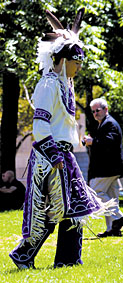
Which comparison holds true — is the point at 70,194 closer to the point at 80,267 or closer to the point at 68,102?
the point at 80,267

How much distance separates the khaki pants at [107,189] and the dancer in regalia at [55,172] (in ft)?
9.53

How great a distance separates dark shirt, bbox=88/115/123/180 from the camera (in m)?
8.52

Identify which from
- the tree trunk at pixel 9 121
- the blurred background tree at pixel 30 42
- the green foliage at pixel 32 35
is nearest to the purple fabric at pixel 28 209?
the blurred background tree at pixel 30 42

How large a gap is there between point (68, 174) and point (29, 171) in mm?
366

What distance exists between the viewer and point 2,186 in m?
13.6

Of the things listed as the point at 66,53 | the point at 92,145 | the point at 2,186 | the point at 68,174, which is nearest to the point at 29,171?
the point at 68,174

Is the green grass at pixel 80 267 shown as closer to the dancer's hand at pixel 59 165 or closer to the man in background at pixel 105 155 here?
the dancer's hand at pixel 59 165

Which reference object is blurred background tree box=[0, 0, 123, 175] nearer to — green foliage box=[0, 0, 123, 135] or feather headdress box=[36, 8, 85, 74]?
green foliage box=[0, 0, 123, 135]

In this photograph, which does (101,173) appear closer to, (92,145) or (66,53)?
(92,145)

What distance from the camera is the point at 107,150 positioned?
337 inches

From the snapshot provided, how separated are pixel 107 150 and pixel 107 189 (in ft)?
1.91

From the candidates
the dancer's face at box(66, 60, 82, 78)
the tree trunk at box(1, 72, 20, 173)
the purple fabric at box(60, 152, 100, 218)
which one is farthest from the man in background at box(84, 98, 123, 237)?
the tree trunk at box(1, 72, 20, 173)

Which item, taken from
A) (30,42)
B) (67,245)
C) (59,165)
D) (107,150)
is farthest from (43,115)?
(30,42)

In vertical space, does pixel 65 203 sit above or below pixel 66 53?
below
